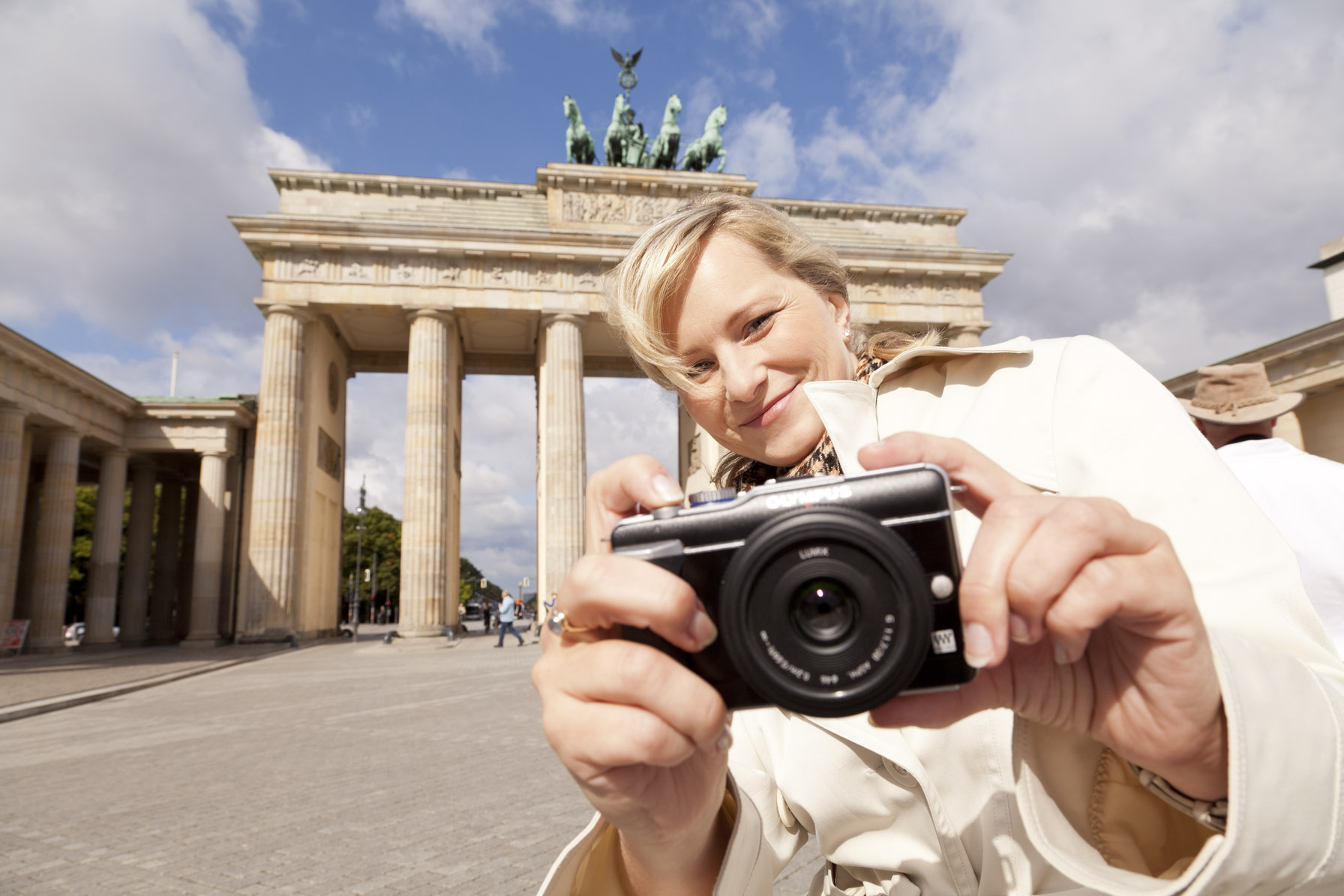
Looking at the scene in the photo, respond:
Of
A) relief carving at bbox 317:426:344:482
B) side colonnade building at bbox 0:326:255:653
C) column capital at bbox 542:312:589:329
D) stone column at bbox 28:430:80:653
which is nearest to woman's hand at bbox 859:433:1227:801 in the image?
side colonnade building at bbox 0:326:255:653

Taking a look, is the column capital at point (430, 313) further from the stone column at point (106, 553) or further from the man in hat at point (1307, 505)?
the man in hat at point (1307, 505)

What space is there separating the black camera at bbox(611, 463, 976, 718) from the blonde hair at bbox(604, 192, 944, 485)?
3.11 feet

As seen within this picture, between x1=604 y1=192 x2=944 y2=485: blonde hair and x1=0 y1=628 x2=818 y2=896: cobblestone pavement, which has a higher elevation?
x1=604 y1=192 x2=944 y2=485: blonde hair

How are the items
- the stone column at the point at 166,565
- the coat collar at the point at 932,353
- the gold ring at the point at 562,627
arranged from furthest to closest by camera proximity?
the stone column at the point at 166,565, the coat collar at the point at 932,353, the gold ring at the point at 562,627

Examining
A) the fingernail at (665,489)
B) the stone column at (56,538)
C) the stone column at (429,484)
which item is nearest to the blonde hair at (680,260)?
the fingernail at (665,489)

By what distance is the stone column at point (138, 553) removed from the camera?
34281 mm

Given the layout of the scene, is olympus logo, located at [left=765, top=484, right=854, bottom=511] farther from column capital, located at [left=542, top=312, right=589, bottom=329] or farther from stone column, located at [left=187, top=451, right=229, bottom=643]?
stone column, located at [left=187, top=451, right=229, bottom=643]

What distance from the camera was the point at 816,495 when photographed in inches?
46.5

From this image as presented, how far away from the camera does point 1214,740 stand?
3.44 feet

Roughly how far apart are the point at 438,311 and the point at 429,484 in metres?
7.14

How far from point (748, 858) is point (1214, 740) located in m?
0.80

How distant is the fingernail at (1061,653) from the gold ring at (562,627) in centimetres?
67

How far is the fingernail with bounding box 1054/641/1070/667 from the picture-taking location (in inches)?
41.8

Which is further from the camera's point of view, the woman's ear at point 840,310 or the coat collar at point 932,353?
the woman's ear at point 840,310
